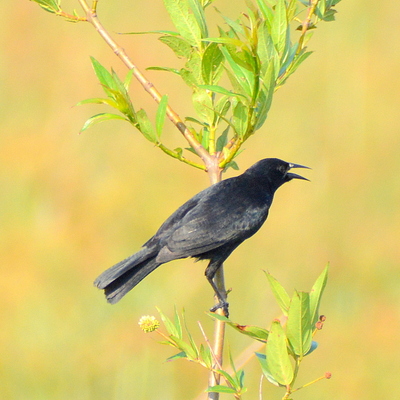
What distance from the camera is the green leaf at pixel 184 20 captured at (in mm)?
1314

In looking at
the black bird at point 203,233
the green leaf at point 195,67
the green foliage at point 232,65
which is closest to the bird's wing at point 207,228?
the black bird at point 203,233

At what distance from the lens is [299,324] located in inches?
42.1

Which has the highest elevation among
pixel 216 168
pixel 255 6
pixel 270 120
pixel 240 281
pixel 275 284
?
pixel 255 6

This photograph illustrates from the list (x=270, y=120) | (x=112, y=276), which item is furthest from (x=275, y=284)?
(x=270, y=120)

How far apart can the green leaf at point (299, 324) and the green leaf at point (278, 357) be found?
0.02 m

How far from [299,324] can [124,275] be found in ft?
2.84

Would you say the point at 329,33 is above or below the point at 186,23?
below

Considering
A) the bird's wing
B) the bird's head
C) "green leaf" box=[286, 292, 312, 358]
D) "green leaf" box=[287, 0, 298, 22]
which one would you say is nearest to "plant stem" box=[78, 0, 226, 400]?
"green leaf" box=[286, 292, 312, 358]

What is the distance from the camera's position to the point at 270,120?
3947mm

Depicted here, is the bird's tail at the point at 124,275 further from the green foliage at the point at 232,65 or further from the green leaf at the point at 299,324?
the green leaf at the point at 299,324

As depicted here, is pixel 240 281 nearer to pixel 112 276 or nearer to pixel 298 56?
pixel 112 276

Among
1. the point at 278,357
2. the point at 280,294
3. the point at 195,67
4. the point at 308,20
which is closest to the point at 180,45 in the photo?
the point at 195,67

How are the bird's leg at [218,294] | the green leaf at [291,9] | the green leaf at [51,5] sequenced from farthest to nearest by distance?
the bird's leg at [218,294], the green leaf at [51,5], the green leaf at [291,9]

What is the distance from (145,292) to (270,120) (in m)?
1.34
